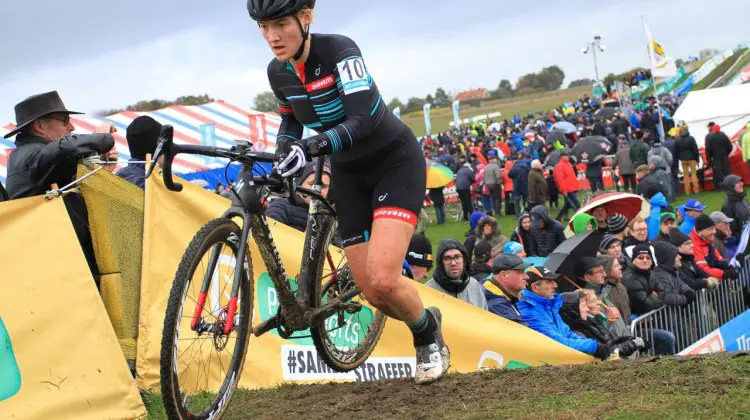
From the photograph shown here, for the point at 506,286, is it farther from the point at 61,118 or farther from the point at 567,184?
the point at 567,184

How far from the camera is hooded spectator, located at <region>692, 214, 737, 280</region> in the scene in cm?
1270

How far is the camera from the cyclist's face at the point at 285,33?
5.02 meters

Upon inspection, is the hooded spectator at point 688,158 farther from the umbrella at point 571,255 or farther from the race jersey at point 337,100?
the race jersey at point 337,100

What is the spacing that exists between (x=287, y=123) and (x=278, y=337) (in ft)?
6.30

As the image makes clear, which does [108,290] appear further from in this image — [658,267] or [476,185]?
[476,185]

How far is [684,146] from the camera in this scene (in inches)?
1085

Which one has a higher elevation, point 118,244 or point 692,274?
point 118,244

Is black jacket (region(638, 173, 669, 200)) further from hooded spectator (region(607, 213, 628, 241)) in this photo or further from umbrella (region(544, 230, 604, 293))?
umbrella (region(544, 230, 604, 293))

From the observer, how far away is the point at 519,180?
89.5 ft

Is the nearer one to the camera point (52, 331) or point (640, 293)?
point (52, 331)

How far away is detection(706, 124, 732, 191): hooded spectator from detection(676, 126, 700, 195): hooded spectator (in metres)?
0.42

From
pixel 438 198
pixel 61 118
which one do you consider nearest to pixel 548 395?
pixel 61 118

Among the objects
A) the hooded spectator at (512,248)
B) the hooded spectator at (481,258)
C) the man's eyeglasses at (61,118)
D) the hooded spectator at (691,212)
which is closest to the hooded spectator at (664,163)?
the hooded spectator at (691,212)

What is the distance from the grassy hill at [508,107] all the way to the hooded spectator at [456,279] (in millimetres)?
82568
